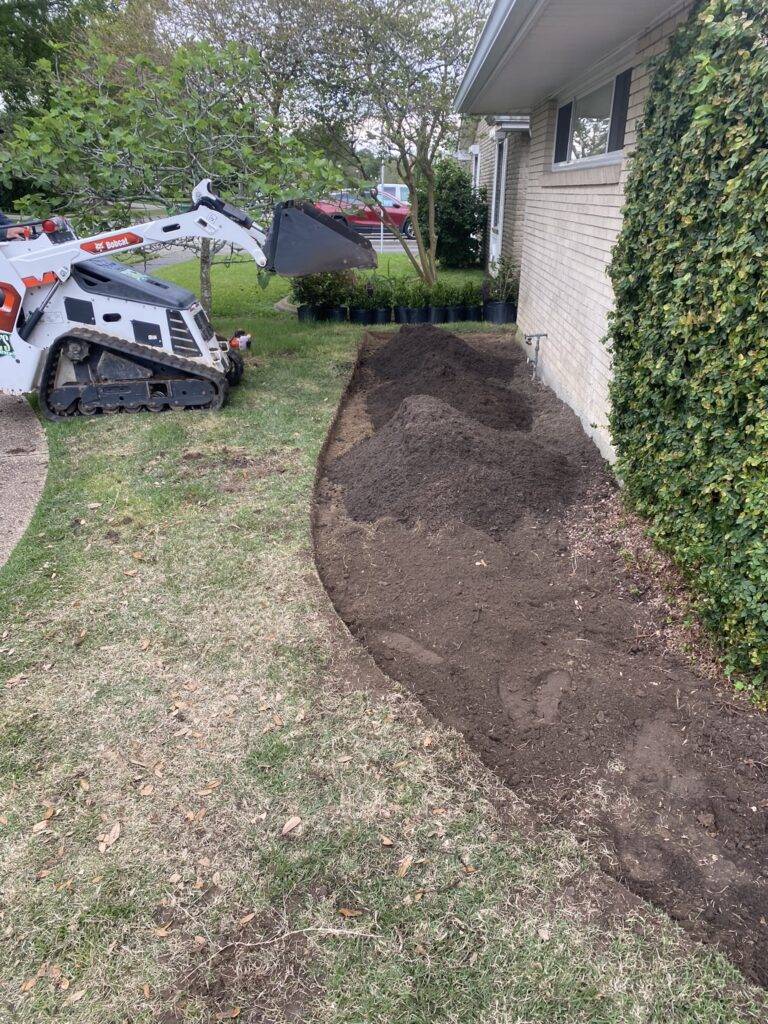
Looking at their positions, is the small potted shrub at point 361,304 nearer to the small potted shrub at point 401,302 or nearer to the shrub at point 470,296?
the small potted shrub at point 401,302

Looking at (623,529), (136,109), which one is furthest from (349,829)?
(136,109)

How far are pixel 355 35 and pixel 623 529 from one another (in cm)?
1180

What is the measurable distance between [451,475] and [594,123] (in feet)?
14.1

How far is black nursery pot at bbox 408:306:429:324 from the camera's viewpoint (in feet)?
43.1

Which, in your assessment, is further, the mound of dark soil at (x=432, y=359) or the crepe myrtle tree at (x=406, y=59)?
the crepe myrtle tree at (x=406, y=59)

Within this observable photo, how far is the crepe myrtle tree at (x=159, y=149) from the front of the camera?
26.3 ft

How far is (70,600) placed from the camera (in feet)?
14.4

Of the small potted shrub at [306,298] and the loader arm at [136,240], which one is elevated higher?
the loader arm at [136,240]

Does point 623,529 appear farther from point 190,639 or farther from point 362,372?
point 362,372

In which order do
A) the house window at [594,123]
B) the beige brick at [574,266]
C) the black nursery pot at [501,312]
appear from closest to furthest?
1. the beige brick at [574,266]
2. the house window at [594,123]
3. the black nursery pot at [501,312]

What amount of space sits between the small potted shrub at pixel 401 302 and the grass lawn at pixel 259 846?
9.46m

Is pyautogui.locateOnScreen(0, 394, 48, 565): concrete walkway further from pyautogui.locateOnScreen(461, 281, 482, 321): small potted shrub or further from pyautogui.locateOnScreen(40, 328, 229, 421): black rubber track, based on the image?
pyautogui.locateOnScreen(461, 281, 482, 321): small potted shrub

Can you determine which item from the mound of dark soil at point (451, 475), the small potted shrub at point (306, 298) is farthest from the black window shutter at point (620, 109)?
the small potted shrub at point (306, 298)

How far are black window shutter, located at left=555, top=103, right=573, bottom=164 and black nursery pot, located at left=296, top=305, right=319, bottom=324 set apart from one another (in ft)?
19.3
